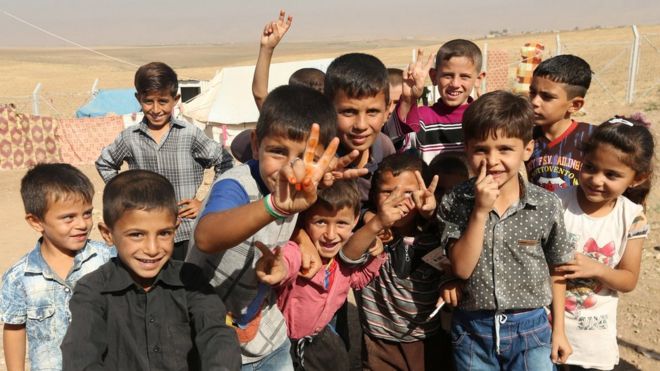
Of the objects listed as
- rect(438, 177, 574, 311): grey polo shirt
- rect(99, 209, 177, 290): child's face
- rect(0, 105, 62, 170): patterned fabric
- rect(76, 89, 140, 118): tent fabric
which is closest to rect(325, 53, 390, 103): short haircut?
rect(438, 177, 574, 311): grey polo shirt

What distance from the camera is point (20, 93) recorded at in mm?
24453

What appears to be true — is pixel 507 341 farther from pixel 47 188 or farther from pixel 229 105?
pixel 229 105

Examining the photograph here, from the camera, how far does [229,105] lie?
13.6 m

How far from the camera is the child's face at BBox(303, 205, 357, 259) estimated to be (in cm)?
246

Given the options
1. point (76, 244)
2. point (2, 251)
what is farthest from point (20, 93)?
point (76, 244)

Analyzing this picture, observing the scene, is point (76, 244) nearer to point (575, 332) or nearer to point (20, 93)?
point (575, 332)

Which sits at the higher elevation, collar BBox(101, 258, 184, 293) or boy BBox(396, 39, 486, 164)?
boy BBox(396, 39, 486, 164)

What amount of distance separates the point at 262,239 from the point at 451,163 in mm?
1196

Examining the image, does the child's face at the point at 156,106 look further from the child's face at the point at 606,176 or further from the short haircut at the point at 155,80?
the child's face at the point at 606,176

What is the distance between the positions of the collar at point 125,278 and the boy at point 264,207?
13 centimetres

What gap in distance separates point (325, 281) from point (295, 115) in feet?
2.81

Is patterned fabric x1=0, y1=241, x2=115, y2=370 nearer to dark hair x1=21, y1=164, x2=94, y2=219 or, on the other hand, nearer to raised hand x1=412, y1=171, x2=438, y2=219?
dark hair x1=21, y1=164, x2=94, y2=219

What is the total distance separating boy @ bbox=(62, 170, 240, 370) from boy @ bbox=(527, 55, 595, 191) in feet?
6.20

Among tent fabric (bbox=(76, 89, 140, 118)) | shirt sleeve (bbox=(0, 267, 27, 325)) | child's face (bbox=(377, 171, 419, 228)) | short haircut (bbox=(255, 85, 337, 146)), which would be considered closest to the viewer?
short haircut (bbox=(255, 85, 337, 146))
